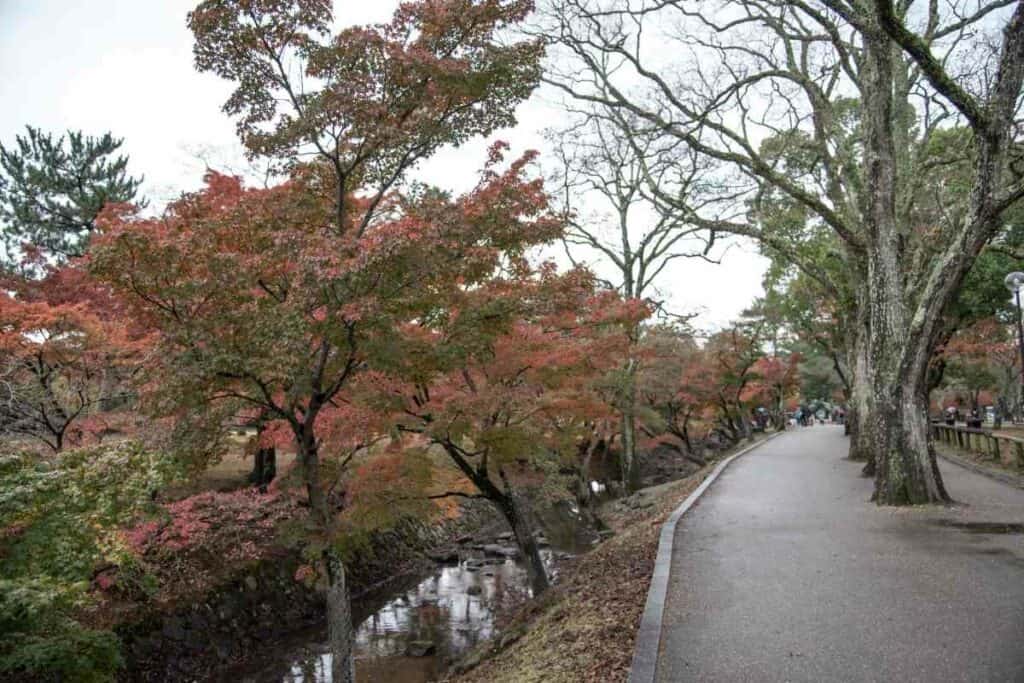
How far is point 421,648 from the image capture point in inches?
479

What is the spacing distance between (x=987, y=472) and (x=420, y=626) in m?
12.9

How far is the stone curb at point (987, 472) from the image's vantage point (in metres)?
13.7

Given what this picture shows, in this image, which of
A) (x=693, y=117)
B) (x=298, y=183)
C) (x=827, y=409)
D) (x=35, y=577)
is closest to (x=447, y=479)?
(x=298, y=183)

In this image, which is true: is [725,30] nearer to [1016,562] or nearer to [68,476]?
[1016,562]

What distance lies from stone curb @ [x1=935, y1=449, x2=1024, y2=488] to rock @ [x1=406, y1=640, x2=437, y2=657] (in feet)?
37.6

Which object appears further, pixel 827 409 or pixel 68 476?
pixel 827 409

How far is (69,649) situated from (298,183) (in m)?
6.16

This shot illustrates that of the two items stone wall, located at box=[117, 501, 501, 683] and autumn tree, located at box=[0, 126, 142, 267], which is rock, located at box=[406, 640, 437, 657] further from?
autumn tree, located at box=[0, 126, 142, 267]

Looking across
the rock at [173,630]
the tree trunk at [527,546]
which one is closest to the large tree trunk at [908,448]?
the tree trunk at [527,546]

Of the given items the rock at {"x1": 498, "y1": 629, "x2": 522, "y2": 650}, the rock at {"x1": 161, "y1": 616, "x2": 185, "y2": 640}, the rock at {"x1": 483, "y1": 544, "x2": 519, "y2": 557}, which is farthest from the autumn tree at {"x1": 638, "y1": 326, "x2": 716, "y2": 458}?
the rock at {"x1": 161, "y1": 616, "x2": 185, "y2": 640}

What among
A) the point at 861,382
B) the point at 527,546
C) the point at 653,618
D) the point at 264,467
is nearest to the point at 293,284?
the point at 653,618

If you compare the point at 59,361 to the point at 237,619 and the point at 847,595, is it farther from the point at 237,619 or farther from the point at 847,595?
the point at 847,595

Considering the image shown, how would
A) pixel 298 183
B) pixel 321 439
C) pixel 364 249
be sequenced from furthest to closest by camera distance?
pixel 321 439, pixel 298 183, pixel 364 249

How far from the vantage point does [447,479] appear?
13984 millimetres
